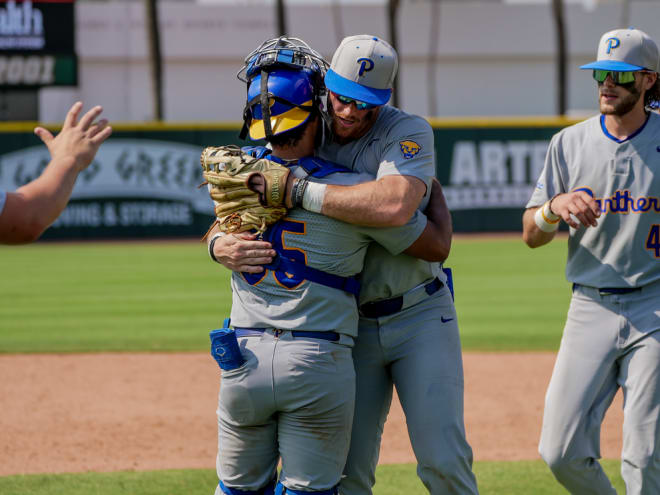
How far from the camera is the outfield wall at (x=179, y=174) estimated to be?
792 inches

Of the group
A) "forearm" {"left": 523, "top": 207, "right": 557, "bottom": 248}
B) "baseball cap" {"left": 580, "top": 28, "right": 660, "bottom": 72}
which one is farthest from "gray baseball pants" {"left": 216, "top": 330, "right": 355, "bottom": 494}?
"baseball cap" {"left": 580, "top": 28, "right": 660, "bottom": 72}

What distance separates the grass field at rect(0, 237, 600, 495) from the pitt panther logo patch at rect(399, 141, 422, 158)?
2355 mm

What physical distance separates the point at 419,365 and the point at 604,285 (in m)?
1.02

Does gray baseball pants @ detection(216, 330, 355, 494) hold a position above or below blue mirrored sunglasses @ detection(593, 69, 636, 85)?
below

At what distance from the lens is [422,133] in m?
3.61

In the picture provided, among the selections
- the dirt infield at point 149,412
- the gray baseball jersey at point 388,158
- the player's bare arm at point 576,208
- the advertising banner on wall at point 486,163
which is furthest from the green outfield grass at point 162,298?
the gray baseball jersey at point 388,158

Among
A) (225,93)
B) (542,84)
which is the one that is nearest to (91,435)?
(225,93)

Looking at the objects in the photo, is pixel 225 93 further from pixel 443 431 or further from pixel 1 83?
pixel 443 431

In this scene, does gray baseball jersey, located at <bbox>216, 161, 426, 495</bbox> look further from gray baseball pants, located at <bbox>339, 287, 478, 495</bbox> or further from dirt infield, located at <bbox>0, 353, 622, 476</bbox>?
dirt infield, located at <bbox>0, 353, 622, 476</bbox>

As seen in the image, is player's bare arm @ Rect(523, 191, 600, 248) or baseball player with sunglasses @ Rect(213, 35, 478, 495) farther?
player's bare arm @ Rect(523, 191, 600, 248)

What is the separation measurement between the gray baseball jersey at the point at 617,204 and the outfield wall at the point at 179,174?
16.2 meters

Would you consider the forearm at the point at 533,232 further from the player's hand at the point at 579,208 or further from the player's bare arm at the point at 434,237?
the player's bare arm at the point at 434,237

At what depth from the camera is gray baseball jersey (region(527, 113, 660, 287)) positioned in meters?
4.14

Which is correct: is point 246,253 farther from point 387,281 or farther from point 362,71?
point 362,71
